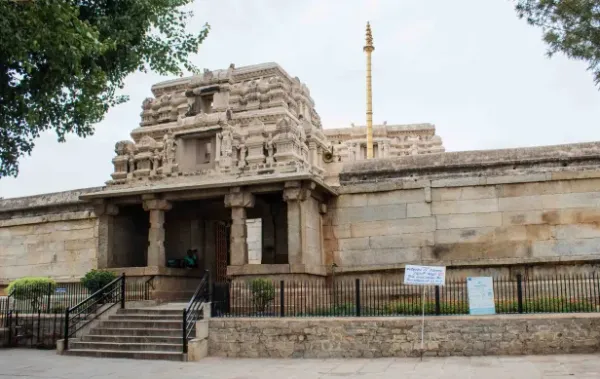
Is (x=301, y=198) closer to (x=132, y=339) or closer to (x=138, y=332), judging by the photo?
(x=138, y=332)

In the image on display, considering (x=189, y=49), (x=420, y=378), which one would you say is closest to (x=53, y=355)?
(x=189, y=49)

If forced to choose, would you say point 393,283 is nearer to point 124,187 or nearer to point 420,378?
point 420,378

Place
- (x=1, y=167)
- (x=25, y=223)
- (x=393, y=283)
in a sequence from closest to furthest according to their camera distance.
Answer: (x=1, y=167) → (x=393, y=283) → (x=25, y=223)

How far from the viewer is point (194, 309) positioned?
47.7 feet

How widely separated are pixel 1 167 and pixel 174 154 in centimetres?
714

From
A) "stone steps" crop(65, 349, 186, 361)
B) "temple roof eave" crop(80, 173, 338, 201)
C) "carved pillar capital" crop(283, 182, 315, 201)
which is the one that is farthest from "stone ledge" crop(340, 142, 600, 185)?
"stone steps" crop(65, 349, 186, 361)

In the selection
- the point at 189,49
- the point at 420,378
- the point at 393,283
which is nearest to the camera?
the point at 420,378

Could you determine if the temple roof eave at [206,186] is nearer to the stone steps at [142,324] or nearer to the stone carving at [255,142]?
the stone carving at [255,142]

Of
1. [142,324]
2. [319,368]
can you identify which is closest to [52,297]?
[142,324]

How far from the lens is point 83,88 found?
37.3 ft

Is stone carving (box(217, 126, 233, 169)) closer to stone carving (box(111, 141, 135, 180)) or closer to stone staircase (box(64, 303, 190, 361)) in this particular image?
stone carving (box(111, 141, 135, 180))

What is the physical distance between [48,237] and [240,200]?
8965mm

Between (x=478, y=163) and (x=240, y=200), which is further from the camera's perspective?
(x=478, y=163)

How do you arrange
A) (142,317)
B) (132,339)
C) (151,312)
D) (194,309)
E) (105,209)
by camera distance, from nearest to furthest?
1. (194,309)
2. (132,339)
3. (142,317)
4. (151,312)
5. (105,209)
